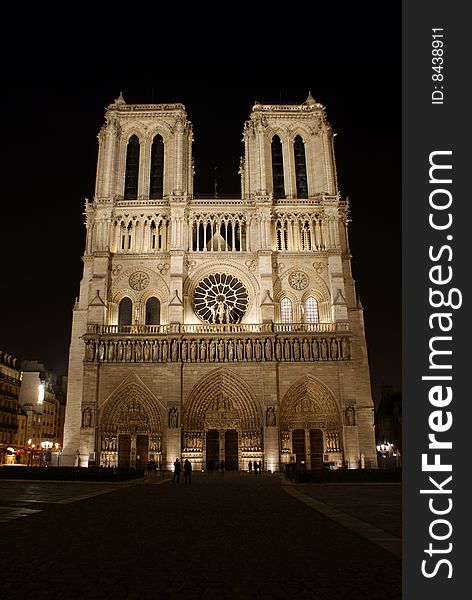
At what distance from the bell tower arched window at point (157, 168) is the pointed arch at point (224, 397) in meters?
15.9

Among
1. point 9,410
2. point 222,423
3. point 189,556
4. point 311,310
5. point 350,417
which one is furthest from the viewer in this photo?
point 9,410

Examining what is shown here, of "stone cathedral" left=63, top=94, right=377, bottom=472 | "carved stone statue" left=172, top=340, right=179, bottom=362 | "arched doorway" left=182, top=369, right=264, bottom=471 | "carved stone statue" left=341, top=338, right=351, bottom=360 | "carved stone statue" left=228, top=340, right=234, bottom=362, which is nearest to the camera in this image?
"arched doorway" left=182, top=369, right=264, bottom=471

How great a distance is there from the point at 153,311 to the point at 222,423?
9.75 m

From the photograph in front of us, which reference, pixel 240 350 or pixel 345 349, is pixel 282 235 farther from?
pixel 345 349

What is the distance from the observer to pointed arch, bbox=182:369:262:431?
36844mm

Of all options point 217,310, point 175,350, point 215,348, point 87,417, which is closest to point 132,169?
point 217,310

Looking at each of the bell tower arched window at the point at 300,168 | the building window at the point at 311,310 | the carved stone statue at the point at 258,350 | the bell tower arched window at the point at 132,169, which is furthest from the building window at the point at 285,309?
the bell tower arched window at the point at 132,169

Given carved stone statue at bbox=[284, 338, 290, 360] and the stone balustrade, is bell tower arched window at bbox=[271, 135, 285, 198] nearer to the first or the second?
carved stone statue at bbox=[284, 338, 290, 360]

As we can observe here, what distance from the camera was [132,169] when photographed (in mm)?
45000

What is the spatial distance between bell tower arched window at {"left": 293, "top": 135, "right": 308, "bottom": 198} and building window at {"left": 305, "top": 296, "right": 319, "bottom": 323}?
891cm

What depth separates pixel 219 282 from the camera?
4103cm

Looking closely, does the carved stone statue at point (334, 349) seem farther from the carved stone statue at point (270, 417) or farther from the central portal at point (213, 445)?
the central portal at point (213, 445)

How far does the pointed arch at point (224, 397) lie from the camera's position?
36.8 metres

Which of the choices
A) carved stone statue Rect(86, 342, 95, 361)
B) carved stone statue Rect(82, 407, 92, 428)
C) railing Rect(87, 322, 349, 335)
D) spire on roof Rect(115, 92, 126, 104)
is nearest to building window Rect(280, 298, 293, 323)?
railing Rect(87, 322, 349, 335)
